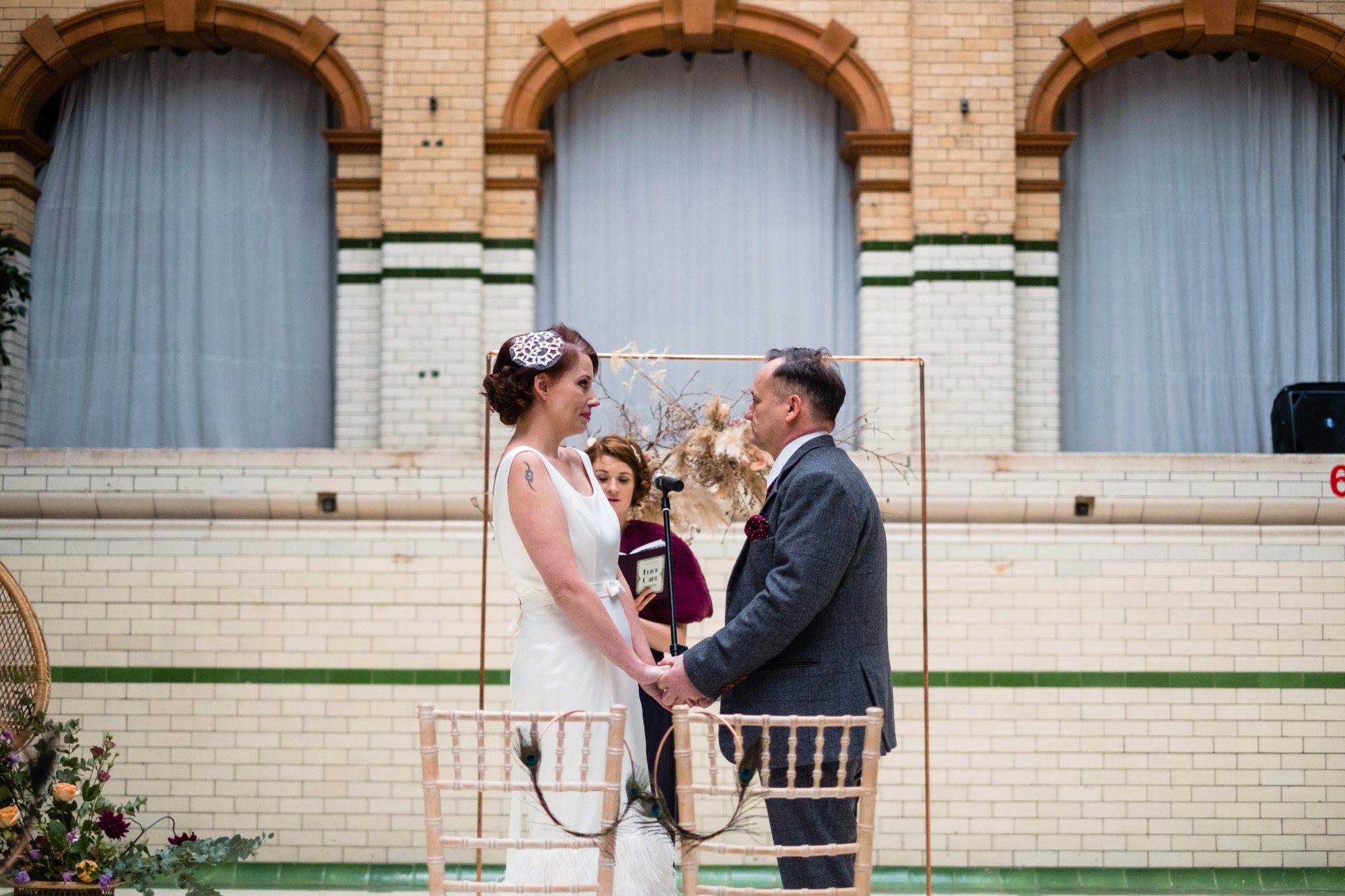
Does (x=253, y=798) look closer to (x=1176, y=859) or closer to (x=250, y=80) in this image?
(x=1176, y=859)

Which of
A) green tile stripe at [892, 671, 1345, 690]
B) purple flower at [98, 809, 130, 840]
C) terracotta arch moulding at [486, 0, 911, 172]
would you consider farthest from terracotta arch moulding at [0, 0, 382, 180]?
purple flower at [98, 809, 130, 840]

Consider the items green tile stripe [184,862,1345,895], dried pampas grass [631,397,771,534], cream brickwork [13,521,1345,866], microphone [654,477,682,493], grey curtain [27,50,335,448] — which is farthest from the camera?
grey curtain [27,50,335,448]

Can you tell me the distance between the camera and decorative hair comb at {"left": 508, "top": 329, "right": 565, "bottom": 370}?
2.84m

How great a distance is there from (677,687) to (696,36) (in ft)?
22.5

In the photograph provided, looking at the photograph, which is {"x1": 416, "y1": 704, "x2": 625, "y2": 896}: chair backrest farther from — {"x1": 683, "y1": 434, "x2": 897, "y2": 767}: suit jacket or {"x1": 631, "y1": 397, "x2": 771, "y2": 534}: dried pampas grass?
{"x1": 631, "y1": 397, "x2": 771, "y2": 534}: dried pampas grass

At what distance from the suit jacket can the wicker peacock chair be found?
2142 millimetres

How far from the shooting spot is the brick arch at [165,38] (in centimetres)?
866

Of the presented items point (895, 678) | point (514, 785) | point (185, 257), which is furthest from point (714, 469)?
point (185, 257)

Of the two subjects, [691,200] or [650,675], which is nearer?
[650,675]

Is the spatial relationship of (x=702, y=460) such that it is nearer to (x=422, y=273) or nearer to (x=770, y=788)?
(x=770, y=788)

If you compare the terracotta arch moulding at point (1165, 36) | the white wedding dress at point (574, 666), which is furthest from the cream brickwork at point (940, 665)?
the terracotta arch moulding at point (1165, 36)

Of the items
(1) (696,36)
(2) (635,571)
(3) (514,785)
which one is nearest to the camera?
(3) (514,785)

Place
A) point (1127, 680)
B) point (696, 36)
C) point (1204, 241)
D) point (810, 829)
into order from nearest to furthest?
point (810, 829), point (1127, 680), point (696, 36), point (1204, 241)

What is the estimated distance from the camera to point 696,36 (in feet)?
28.5
